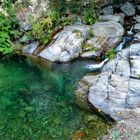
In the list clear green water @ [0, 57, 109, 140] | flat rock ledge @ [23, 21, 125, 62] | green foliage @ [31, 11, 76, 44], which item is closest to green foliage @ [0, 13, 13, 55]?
flat rock ledge @ [23, 21, 125, 62]

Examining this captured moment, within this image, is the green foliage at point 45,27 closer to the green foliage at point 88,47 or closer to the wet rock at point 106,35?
the green foliage at point 88,47

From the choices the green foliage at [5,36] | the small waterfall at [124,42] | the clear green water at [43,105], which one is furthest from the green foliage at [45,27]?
the small waterfall at [124,42]

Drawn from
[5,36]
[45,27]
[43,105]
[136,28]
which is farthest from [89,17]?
[43,105]

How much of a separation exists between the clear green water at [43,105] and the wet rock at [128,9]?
15.6 feet

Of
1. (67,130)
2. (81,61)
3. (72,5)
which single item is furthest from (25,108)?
(72,5)

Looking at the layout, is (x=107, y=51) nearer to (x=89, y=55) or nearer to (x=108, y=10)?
(x=89, y=55)

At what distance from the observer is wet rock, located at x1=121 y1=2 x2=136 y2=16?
60.4 feet

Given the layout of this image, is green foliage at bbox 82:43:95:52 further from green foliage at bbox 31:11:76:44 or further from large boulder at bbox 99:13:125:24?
large boulder at bbox 99:13:125:24

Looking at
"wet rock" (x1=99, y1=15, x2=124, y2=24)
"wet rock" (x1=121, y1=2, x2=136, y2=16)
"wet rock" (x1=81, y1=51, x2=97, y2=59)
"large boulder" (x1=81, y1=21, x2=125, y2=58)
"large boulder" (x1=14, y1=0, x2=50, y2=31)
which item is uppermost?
"large boulder" (x1=14, y1=0, x2=50, y2=31)

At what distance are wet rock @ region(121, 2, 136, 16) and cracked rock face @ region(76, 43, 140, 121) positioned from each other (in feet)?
20.8

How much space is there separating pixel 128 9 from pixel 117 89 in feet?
27.9

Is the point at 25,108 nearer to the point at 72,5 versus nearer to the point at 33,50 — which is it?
the point at 33,50

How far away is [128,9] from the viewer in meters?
18.5

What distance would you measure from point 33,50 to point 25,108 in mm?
5577
